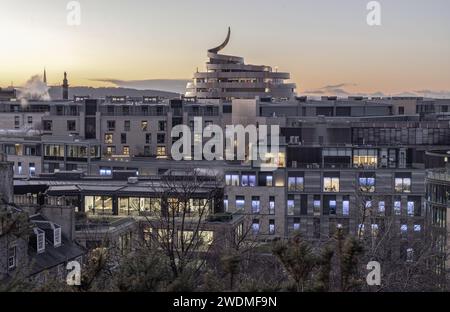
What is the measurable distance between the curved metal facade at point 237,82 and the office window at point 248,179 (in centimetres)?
6697

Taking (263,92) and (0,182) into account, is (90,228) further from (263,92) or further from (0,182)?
(263,92)

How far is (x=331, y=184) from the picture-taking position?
195 ft

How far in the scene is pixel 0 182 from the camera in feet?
95.3

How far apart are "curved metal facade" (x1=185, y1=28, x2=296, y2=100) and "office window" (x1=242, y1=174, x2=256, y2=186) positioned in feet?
220

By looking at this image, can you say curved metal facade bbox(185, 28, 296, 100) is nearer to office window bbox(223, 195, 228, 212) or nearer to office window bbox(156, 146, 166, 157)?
office window bbox(156, 146, 166, 157)

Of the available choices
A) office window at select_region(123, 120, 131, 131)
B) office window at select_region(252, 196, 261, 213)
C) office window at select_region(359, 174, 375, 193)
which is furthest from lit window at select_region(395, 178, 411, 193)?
office window at select_region(123, 120, 131, 131)

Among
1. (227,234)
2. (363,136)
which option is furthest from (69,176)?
(363,136)

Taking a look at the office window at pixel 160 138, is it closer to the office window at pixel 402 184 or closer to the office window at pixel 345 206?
the office window at pixel 345 206

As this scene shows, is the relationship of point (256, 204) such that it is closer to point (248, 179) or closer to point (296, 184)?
point (248, 179)

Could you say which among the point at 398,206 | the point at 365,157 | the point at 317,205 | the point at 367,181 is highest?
the point at 365,157

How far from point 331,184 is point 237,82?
70.1 metres

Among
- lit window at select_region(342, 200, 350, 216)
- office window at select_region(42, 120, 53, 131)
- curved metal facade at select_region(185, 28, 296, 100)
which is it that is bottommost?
lit window at select_region(342, 200, 350, 216)

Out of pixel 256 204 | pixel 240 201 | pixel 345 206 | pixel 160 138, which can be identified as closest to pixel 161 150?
pixel 160 138

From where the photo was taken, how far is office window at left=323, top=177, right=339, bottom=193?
59.2 meters
